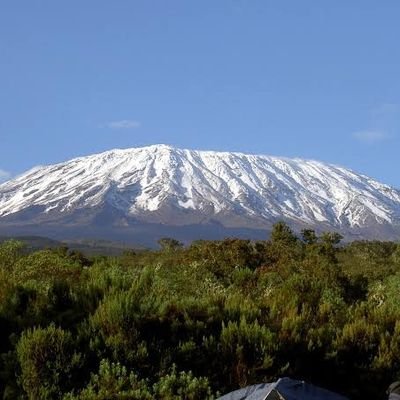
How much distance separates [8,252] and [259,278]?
6.63 meters

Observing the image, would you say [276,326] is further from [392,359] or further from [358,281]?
[358,281]

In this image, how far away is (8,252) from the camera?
1784 centimetres

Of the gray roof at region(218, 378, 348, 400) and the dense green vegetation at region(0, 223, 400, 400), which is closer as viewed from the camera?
the gray roof at region(218, 378, 348, 400)

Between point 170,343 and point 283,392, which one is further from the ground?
point 170,343

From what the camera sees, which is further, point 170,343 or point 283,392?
point 170,343

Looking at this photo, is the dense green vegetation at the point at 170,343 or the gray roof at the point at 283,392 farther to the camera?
the dense green vegetation at the point at 170,343

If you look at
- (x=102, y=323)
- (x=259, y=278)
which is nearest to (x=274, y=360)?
(x=102, y=323)

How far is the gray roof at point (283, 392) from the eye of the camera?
7.66 metres

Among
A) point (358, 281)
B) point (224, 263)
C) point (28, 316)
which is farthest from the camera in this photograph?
point (224, 263)

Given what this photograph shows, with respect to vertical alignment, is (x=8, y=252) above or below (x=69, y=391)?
above

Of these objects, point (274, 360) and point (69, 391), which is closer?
point (69, 391)

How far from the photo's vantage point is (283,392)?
25.3ft

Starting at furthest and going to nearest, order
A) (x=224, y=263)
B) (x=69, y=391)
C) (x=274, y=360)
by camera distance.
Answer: (x=224, y=263)
(x=274, y=360)
(x=69, y=391)

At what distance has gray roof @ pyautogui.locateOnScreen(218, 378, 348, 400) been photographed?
25.1 ft
